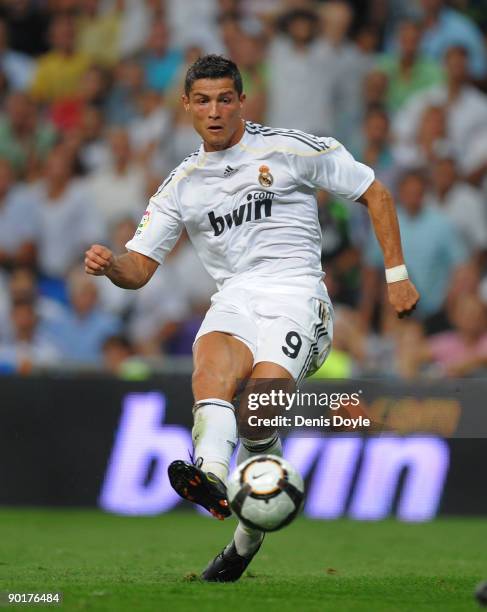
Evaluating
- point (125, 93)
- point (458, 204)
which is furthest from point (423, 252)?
point (125, 93)

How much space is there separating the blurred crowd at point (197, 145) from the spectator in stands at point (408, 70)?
0.02 m

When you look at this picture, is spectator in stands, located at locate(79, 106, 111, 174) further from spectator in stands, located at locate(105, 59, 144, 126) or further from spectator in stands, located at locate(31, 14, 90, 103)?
spectator in stands, located at locate(31, 14, 90, 103)

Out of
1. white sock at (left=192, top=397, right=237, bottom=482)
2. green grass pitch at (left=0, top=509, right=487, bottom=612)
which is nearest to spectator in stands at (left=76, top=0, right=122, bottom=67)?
green grass pitch at (left=0, top=509, right=487, bottom=612)

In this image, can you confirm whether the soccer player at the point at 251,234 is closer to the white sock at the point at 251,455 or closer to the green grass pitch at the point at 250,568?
the white sock at the point at 251,455

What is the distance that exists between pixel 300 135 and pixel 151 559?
9.29 ft

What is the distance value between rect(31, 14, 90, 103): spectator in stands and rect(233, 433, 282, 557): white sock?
→ 9.66m

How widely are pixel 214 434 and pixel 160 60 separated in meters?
9.90

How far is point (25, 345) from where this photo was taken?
12398 millimetres

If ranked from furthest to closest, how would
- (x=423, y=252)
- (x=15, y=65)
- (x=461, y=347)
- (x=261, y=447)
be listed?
(x=15, y=65), (x=423, y=252), (x=461, y=347), (x=261, y=447)

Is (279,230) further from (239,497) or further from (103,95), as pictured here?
(103,95)

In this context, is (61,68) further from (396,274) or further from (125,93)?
(396,274)

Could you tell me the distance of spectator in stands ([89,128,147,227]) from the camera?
13867 millimetres

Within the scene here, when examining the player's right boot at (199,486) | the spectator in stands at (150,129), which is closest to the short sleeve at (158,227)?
the player's right boot at (199,486)

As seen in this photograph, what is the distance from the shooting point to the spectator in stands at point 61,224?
45.2 ft
